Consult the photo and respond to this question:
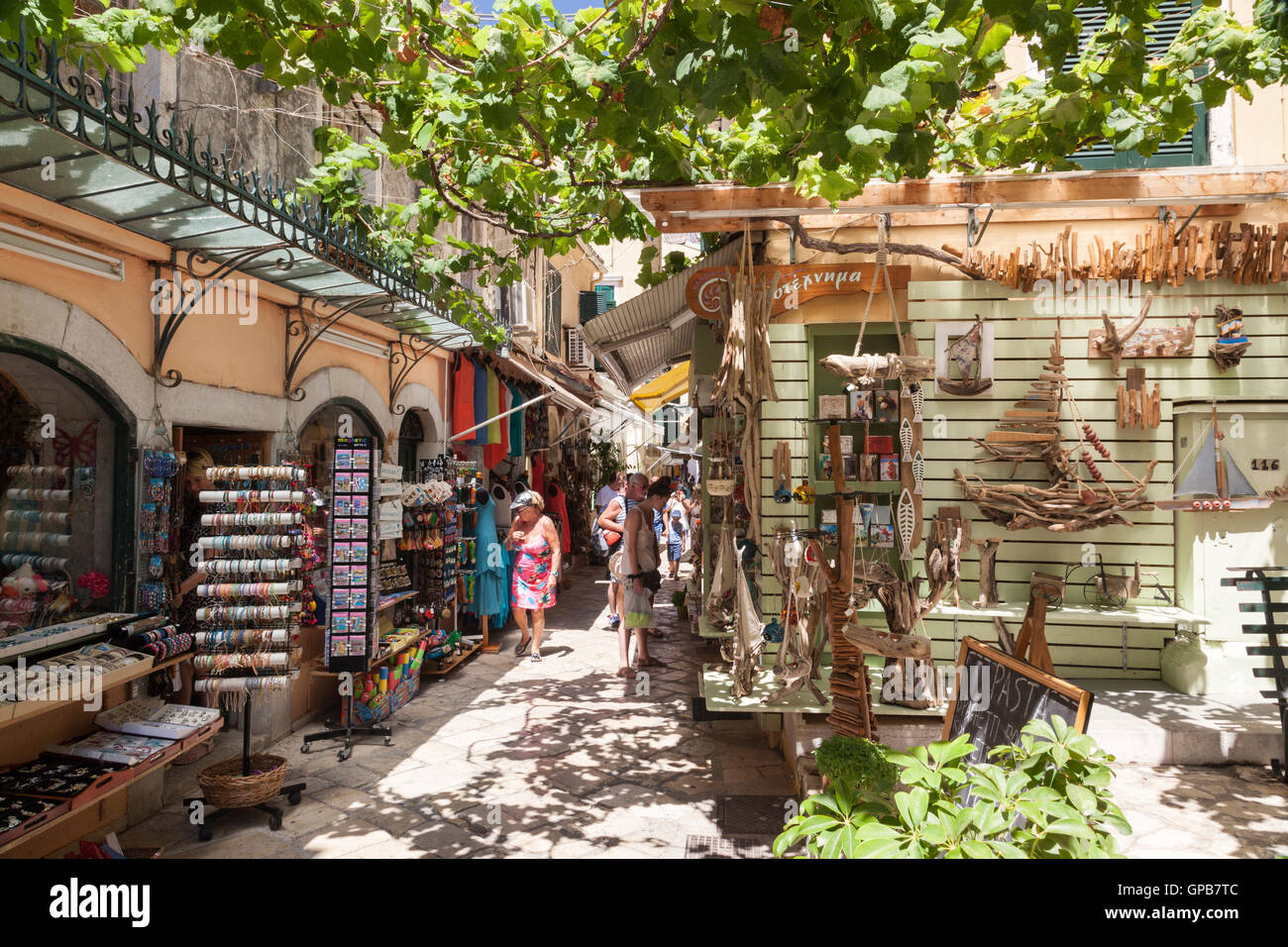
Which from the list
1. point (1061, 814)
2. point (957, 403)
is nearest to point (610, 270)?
point (957, 403)

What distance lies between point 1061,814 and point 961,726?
1.68 meters

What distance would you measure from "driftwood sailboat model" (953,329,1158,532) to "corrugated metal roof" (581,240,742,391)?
276 centimetres

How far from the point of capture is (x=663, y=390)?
1131 cm

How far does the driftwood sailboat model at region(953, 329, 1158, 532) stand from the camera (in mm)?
6008

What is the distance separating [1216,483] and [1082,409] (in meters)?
1.12

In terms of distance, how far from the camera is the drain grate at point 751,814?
15.2 feet

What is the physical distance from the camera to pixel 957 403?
644cm

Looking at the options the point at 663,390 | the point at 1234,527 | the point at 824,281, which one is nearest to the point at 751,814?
the point at 824,281

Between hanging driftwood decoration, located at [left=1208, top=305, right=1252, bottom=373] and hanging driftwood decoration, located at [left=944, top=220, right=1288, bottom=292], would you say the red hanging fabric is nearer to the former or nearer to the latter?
hanging driftwood decoration, located at [left=944, top=220, right=1288, bottom=292]

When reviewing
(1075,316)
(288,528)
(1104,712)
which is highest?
(1075,316)

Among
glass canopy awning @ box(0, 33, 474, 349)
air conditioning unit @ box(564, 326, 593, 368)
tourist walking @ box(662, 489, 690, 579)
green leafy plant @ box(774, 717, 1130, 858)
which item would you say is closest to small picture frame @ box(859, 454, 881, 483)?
green leafy plant @ box(774, 717, 1130, 858)

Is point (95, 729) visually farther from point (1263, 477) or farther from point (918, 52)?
point (1263, 477)

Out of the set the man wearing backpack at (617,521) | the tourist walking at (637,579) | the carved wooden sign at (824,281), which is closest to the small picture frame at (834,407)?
the carved wooden sign at (824,281)

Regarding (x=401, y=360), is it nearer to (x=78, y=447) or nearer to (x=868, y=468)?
(x=78, y=447)
